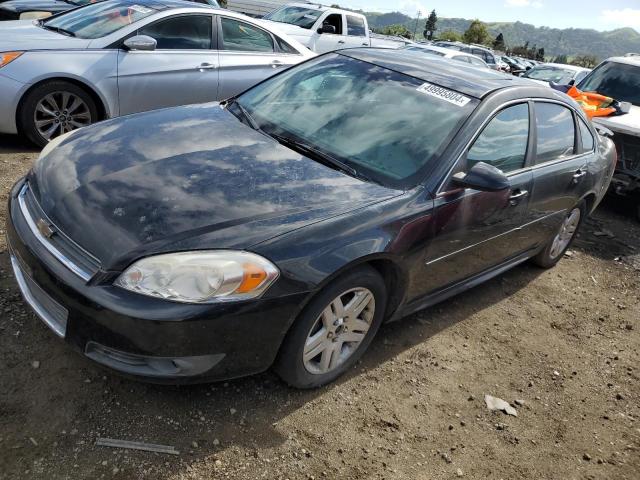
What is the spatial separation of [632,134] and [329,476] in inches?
224

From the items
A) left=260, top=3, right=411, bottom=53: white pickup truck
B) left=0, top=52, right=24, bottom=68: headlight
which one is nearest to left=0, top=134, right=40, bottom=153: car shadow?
left=0, top=52, right=24, bottom=68: headlight

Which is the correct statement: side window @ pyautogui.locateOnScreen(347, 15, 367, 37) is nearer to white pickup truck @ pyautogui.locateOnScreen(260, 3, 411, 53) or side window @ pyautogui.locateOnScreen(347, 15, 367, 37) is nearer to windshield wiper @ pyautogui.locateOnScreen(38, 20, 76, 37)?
white pickup truck @ pyautogui.locateOnScreen(260, 3, 411, 53)

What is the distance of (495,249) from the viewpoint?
363 centimetres

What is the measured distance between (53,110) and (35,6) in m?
4.26

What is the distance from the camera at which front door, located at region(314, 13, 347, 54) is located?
11.6 m

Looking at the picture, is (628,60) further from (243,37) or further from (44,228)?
(44,228)

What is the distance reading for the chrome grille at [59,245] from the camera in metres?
2.25

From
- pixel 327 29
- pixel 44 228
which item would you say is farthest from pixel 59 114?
pixel 327 29

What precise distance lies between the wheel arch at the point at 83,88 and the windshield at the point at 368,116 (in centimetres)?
225

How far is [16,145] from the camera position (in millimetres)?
5383

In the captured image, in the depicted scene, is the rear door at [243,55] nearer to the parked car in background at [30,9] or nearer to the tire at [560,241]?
the parked car in background at [30,9]

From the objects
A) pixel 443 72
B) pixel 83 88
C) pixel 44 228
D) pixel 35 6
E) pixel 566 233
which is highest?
pixel 443 72

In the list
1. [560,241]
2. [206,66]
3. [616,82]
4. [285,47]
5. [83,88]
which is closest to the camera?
[560,241]

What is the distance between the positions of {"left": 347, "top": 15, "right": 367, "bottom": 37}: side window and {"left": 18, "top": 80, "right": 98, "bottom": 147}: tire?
8462 millimetres
